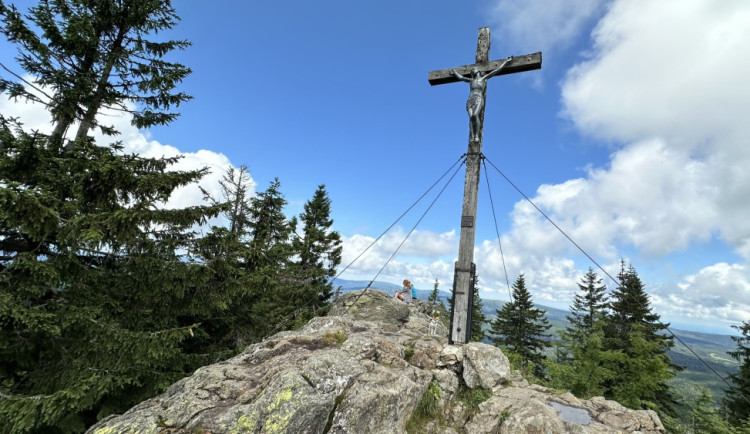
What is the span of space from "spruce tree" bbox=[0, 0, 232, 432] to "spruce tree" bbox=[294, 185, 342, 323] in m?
14.3

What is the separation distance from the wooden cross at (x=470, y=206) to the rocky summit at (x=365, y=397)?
63 centimetres

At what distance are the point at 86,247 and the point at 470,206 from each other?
10.3 m

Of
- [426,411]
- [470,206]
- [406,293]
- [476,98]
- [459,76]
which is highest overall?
[459,76]

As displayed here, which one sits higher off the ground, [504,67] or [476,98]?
[504,67]

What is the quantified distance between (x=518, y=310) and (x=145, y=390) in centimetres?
4455

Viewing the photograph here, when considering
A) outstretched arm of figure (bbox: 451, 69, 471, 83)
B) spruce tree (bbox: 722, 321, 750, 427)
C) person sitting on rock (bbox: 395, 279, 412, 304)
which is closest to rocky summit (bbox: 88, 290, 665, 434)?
outstretched arm of figure (bbox: 451, 69, 471, 83)

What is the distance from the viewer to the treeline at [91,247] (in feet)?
25.2

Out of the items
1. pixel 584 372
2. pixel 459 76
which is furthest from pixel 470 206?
pixel 584 372

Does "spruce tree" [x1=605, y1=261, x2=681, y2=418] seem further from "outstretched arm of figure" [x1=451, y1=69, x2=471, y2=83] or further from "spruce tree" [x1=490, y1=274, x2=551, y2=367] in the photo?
"outstretched arm of figure" [x1=451, y1=69, x2=471, y2=83]

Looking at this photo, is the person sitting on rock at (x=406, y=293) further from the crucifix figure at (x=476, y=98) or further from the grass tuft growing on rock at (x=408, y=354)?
the crucifix figure at (x=476, y=98)

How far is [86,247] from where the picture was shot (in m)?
8.51

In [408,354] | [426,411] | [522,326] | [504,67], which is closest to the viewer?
[426,411]

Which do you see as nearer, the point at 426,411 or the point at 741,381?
the point at 426,411

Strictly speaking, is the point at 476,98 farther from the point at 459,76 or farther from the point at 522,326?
the point at 522,326
